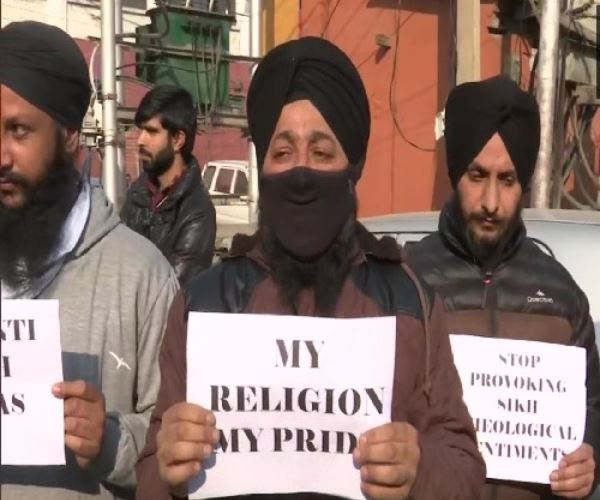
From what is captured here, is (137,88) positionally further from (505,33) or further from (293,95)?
(293,95)

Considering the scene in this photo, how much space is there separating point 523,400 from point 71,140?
51.1 inches

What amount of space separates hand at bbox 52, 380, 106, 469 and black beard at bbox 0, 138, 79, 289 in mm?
309

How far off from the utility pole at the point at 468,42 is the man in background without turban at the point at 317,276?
25.0ft

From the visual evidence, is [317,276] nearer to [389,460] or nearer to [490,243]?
[389,460]

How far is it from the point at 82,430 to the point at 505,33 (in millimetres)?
10195

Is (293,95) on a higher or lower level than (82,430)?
higher

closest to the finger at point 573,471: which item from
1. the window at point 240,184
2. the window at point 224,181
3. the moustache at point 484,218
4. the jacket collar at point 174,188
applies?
the moustache at point 484,218

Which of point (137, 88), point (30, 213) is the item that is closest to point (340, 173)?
point (30, 213)

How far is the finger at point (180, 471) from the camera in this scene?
1883 mm

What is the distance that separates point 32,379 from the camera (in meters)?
2.03

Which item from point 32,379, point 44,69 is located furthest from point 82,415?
point 44,69

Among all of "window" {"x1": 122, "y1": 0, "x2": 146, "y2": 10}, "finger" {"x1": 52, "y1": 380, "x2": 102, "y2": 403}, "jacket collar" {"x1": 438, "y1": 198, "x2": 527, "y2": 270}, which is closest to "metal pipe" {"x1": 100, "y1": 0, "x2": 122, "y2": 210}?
"window" {"x1": 122, "y1": 0, "x2": 146, "y2": 10}

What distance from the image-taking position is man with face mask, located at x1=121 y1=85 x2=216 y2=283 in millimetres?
5113

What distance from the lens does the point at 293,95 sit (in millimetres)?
2125
